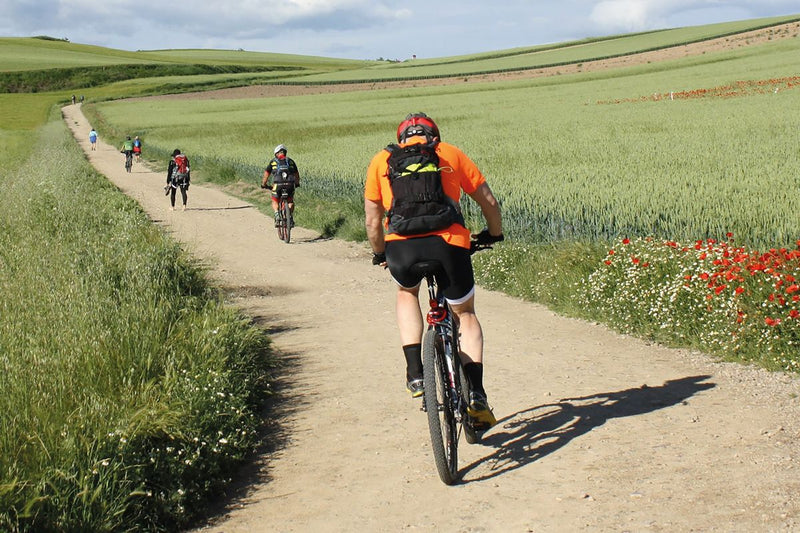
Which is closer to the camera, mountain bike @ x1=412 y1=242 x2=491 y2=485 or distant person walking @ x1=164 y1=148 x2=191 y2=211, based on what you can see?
mountain bike @ x1=412 y1=242 x2=491 y2=485

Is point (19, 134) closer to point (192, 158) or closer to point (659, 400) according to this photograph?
point (192, 158)

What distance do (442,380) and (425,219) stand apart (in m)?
0.94

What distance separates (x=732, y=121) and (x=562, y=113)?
14.7m

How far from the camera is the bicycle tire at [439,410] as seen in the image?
16.6ft

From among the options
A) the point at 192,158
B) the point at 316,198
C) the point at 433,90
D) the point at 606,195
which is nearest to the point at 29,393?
the point at 606,195

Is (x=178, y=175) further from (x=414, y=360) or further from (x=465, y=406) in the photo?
(x=465, y=406)

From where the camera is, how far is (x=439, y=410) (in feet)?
17.0

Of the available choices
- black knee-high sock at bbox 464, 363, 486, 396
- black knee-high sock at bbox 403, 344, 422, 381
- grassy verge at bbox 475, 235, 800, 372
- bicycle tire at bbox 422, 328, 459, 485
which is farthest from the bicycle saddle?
grassy verge at bbox 475, 235, 800, 372

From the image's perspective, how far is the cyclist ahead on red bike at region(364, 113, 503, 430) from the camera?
17.0ft

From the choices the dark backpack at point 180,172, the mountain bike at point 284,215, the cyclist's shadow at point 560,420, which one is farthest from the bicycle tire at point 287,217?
the cyclist's shadow at point 560,420

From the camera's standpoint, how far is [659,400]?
270 inches

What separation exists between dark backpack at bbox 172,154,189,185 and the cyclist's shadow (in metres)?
16.7

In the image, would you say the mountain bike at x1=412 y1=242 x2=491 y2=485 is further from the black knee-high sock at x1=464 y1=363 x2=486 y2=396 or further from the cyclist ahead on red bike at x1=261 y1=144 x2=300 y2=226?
the cyclist ahead on red bike at x1=261 y1=144 x2=300 y2=226

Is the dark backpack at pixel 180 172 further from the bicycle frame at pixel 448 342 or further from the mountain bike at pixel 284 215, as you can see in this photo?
the bicycle frame at pixel 448 342
